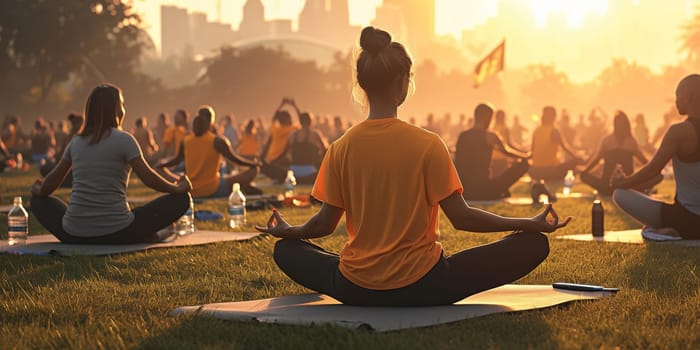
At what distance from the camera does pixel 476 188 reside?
717 inches

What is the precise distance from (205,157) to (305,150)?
6.26 metres

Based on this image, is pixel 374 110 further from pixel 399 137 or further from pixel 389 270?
pixel 389 270

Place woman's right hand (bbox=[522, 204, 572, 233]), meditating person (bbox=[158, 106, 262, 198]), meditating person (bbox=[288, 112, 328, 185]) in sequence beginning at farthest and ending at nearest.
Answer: meditating person (bbox=[288, 112, 328, 185])
meditating person (bbox=[158, 106, 262, 198])
woman's right hand (bbox=[522, 204, 572, 233])

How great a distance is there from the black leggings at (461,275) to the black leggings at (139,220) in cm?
431

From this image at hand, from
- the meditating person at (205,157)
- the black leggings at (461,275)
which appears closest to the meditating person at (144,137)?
the meditating person at (205,157)

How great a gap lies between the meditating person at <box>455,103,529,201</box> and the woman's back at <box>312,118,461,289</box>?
1076 cm

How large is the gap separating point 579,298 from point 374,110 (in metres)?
1.83

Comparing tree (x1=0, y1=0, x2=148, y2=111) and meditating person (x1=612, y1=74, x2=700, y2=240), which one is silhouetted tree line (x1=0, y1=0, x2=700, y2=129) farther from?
meditating person (x1=612, y1=74, x2=700, y2=240)

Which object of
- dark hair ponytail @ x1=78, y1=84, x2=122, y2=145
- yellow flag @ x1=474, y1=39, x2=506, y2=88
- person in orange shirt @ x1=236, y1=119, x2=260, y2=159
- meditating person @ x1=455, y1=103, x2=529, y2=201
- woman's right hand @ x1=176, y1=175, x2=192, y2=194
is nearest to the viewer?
dark hair ponytail @ x1=78, y1=84, x2=122, y2=145

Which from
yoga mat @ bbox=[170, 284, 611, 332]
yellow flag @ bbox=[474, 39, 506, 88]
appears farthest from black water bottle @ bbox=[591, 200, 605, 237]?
yellow flag @ bbox=[474, 39, 506, 88]

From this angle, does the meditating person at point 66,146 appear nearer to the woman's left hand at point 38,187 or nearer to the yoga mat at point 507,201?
the woman's left hand at point 38,187

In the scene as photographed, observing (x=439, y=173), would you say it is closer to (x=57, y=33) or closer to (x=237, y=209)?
(x=237, y=209)

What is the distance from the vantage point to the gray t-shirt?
34.9ft

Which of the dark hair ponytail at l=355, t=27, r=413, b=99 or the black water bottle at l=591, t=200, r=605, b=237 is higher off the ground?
the dark hair ponytail at l=355, t=27, r=413, b=99
